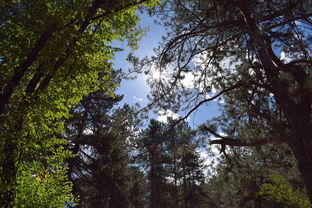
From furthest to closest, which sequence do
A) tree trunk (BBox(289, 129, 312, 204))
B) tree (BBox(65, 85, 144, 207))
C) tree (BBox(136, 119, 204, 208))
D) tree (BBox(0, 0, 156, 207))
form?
tree (BBox(136, 119, 204, 208)) → tree (BBox(65, 85, 144, 207)) → tree trunk (BBox(289, 129, 312, 204)) → tree (BBox(0, 0, 156, 207))

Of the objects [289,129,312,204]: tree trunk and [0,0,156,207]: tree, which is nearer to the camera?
[0,0,156,207]: tree

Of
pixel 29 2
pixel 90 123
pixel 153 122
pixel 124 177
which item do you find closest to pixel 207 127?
pixel 29 2

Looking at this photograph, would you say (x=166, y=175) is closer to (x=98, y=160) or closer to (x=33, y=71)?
(x=98, y=160)

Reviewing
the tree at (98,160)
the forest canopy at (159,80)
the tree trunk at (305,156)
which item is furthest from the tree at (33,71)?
the tree at (98,160)

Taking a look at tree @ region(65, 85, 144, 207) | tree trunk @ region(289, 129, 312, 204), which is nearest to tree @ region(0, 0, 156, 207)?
tree trunk @ region(289, 129, 312, 204)

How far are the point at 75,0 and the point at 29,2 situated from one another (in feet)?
3.16

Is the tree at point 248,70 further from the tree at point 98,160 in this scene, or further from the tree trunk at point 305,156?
the tree at point 98,160

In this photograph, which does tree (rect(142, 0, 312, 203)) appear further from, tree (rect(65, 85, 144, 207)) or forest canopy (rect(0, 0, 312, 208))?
tree (rect(65, 85, 144, 207))

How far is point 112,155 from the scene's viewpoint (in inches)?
567

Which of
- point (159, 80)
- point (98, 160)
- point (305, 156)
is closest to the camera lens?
point (305, 156)

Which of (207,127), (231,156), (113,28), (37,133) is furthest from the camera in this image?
(231,156)

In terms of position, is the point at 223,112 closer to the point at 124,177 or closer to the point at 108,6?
the point at 108,6

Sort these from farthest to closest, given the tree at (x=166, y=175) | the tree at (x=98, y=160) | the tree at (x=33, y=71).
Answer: the tree at (x=166, y=175), the tree at (x=98, y=160), the tree at (x=33, y=71)

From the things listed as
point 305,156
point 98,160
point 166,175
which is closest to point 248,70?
point 305,156
